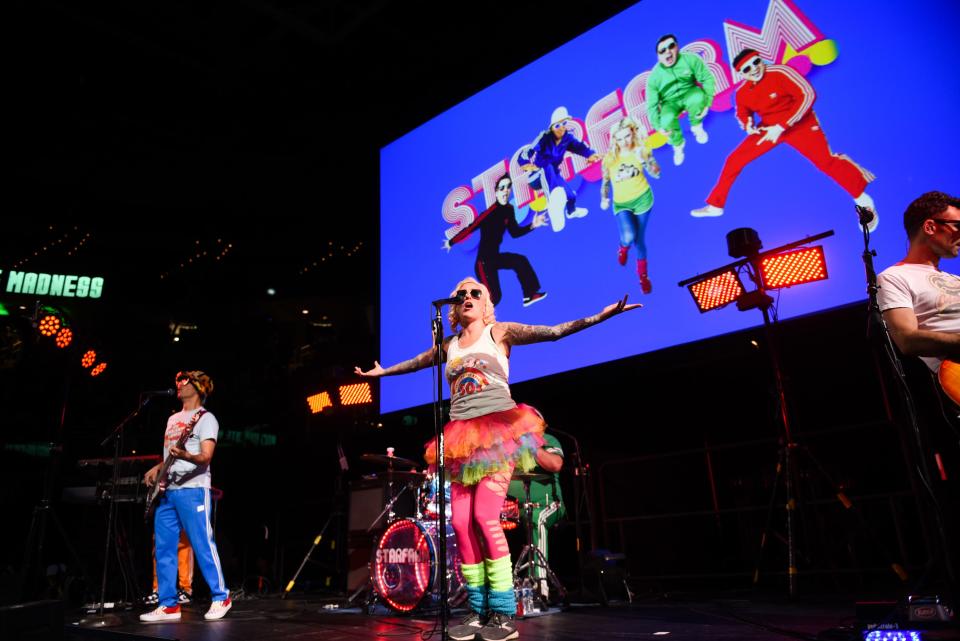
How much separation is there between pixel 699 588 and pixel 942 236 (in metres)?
4.06

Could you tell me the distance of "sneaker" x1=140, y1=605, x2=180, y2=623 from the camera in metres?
4.45

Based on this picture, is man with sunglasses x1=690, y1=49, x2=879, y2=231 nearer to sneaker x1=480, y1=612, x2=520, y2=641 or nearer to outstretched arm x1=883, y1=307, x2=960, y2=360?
outstretched arm x1=883, y1=307, x2=960, y2=360

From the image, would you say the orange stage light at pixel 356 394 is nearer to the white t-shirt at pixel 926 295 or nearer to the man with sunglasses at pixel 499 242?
the man with sunglasses at pixel 499 242

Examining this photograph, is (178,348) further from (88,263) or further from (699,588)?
(699,588)

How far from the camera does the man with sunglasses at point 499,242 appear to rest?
5805 millimetres

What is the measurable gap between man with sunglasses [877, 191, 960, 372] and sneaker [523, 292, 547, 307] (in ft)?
9.90

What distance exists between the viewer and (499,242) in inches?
238

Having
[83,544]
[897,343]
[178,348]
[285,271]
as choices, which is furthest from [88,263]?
[897,343]

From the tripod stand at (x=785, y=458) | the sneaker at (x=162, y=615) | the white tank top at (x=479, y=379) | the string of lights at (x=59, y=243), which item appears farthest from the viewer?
the string of lights at (x=59, y=243)

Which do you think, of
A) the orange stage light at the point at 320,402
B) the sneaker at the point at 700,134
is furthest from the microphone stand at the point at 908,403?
the orange stage light at the point at 320,402

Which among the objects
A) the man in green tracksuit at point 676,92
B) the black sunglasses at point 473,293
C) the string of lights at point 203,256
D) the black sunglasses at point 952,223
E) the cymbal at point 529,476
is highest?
the string of lights at point 203,256

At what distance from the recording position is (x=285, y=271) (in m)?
12.3

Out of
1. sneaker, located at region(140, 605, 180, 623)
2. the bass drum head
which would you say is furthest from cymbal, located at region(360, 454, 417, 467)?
sneaker, located at region(140, 605, 180, 623)

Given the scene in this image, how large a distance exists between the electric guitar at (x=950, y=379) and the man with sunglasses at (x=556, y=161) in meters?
3.28
